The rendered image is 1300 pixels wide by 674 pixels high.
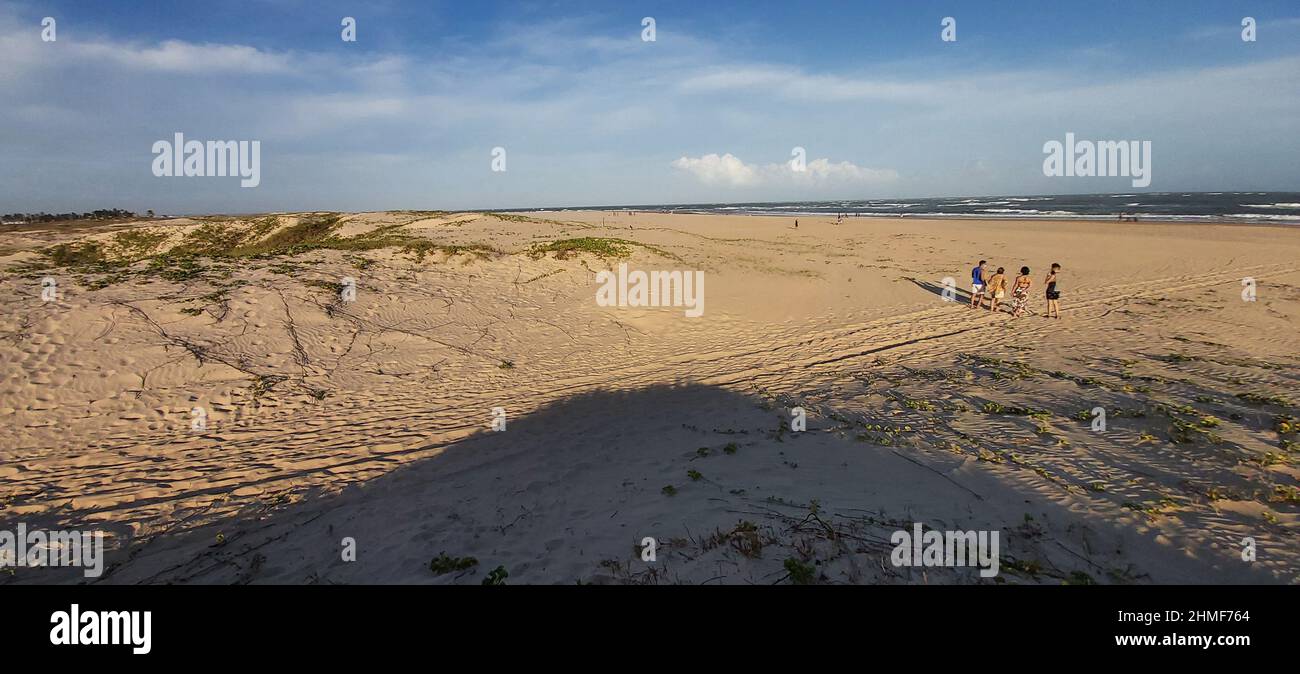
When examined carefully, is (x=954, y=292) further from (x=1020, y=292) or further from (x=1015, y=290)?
(x=1020, y=292)

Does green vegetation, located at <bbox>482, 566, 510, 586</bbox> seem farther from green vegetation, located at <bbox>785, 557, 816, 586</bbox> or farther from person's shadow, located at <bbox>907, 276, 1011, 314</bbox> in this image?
person's shadow, located at <bbox>907, 276, 1011, 314</bbox>

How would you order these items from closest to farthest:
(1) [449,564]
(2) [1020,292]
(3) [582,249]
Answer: (1) [449,564] → (2) [1020,292] → (3) [582,249]

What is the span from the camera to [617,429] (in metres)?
8.94

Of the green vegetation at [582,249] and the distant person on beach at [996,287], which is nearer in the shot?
the distant person on beach at [996,287]

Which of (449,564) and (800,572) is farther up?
(800,572)

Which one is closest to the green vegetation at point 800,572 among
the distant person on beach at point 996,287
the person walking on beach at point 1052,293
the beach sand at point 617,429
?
the beach sand at point 617,429

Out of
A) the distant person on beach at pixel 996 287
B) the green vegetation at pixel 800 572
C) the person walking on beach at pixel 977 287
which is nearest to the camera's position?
the green vegetation at pixel 800 572

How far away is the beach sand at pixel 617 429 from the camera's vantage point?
198 inches

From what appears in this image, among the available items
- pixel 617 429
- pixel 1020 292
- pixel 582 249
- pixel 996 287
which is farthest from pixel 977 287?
pixel 582 249

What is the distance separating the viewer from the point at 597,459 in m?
7.68

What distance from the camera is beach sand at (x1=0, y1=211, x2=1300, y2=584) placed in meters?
5.02

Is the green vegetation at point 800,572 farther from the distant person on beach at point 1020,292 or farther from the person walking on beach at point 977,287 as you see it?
the person walking on beach at point 977,287

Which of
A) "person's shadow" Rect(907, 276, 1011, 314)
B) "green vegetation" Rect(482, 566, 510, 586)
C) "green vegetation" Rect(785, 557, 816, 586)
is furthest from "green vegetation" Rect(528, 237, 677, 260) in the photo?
"green vegetation" Rect(785, 557, 816, 586)
